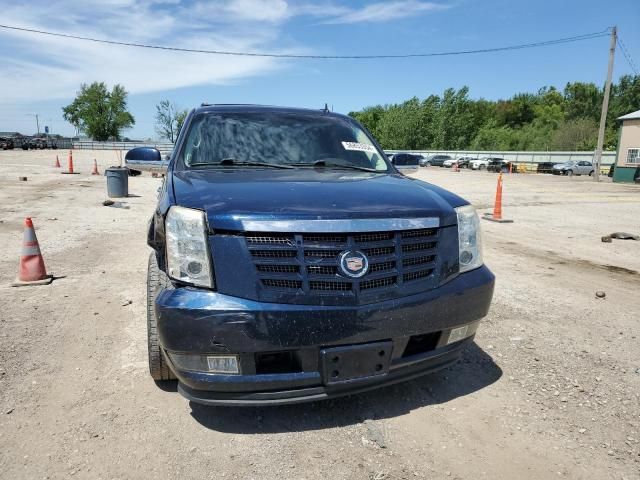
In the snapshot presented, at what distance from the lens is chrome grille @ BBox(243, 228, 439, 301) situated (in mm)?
2133

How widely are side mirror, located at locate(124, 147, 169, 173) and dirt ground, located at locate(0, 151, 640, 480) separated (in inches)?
51.3

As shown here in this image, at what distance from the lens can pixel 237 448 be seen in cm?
231

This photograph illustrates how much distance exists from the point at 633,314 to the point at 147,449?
4362mm

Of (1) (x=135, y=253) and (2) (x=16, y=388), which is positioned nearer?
(2) (x=16, y=388)

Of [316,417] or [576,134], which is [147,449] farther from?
[576,134]

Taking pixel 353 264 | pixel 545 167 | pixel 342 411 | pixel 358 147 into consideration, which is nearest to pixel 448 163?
pixel 545 167

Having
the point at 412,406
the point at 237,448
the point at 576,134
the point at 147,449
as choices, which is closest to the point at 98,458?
the point at 147,449

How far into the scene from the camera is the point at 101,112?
92.1m

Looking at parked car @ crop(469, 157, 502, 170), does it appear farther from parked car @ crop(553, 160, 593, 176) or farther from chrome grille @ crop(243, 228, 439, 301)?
chrome grille @ crop(243, 228, 439, 301)

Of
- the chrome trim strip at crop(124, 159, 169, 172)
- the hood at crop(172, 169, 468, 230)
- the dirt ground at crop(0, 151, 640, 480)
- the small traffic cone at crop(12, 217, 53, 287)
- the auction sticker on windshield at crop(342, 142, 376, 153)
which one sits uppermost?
the auction sticker on windshield at crop(342, 142, 376, 153)

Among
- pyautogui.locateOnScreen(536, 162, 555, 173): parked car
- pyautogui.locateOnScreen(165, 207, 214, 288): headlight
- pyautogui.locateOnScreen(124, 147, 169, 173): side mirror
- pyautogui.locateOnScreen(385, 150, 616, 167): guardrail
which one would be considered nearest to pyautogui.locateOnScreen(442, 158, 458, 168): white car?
pyautogui.locateOnScreen(385, 150, 616, 167): guardrail

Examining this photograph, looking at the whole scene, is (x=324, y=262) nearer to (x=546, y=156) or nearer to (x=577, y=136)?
(x=546, y=156)

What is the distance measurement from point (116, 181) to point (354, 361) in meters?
12.5

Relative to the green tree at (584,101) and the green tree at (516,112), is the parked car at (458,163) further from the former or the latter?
the green tree at (516,112)
